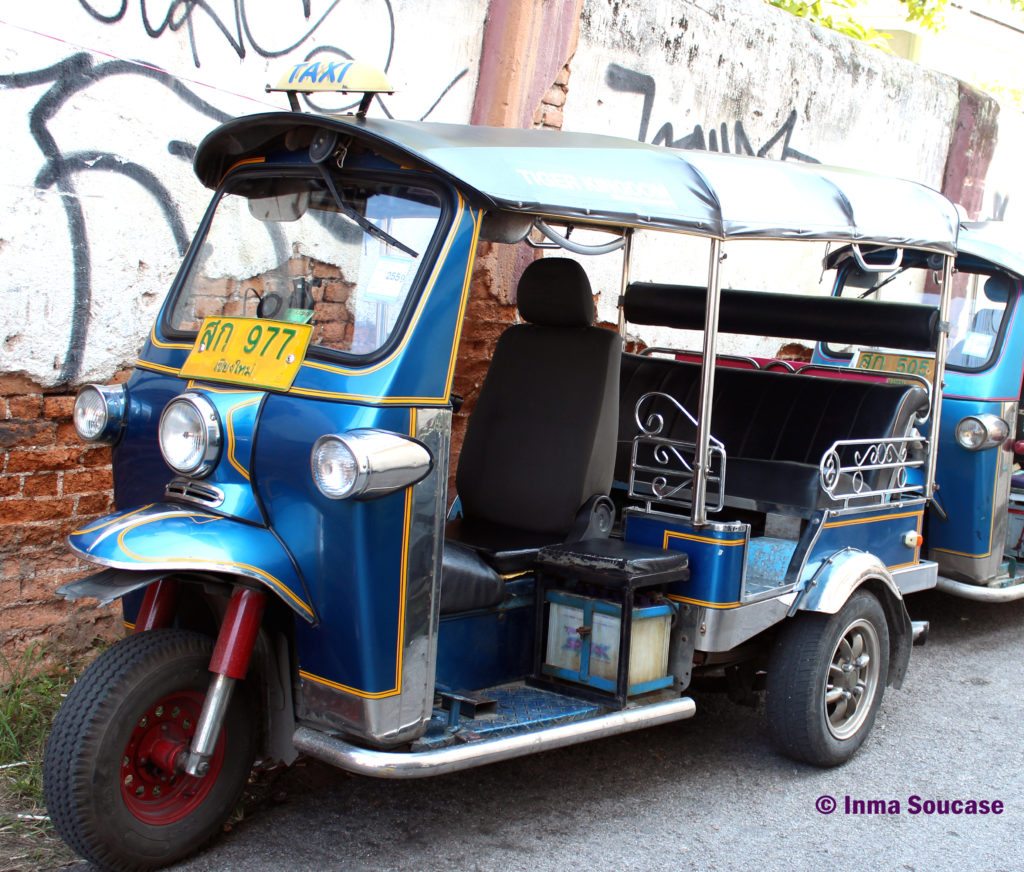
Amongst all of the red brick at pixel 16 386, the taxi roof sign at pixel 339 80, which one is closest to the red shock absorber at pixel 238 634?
the taxi roof sign at pixel 339 80

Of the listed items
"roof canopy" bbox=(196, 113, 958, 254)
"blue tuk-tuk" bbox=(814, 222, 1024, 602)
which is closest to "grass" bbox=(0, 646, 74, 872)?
"roof canopy" bbox=(196, 113, 958, 254)

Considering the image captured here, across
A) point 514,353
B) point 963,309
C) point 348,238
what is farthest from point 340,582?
point 963,309

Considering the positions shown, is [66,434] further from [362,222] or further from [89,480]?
[362,222]

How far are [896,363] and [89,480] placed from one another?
4072 mm

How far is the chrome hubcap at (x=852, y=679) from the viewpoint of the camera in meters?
4.38

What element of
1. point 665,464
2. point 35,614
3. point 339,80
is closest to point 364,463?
point 339,80

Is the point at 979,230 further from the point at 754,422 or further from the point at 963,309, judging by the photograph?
the point at 754,422

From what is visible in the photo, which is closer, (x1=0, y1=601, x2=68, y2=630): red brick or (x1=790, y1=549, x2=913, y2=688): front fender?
(x1=790, y1=549, x2=913, y2=688): front fender

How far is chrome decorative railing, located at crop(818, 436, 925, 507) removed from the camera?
445 cm

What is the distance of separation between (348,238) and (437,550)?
949 mm

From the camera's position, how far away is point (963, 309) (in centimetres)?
622

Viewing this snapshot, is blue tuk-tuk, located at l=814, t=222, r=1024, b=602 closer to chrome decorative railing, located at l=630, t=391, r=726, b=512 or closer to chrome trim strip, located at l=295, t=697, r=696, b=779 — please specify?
chrome decorative railing, located at l=630, t=391, r=726, b=512

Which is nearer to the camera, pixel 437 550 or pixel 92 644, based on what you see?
pixel 437 550

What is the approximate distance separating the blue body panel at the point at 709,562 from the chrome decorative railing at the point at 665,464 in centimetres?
12
